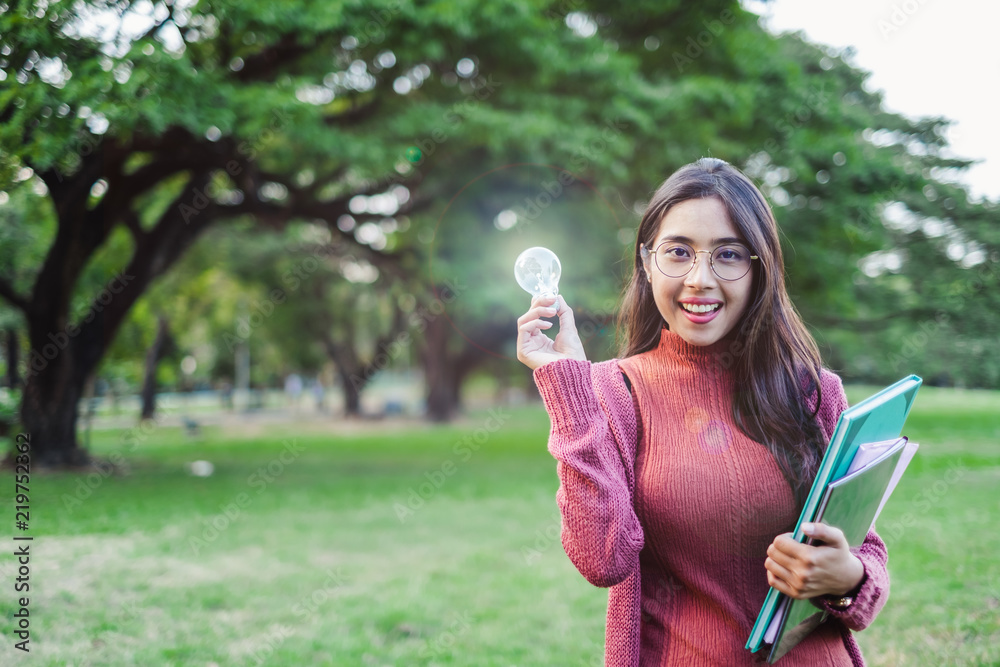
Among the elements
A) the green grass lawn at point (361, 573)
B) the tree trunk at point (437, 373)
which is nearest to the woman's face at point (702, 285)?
the green grass lawn at point (361, 573)

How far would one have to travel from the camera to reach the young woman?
5.41 feet

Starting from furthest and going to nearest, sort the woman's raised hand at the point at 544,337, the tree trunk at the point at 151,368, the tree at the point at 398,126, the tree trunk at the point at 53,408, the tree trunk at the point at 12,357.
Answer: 1. the tree trunk at the point at 151,368
2. the tree trunk at the point at 12,357
3. the tree trunk at the point at 53,408
4. the tree at the point at 398,126
5. the woman's raised hand at the point at 544,337

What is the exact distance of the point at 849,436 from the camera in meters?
1.41

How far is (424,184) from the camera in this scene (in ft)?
39.4

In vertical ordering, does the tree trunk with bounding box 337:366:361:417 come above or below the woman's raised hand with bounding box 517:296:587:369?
below

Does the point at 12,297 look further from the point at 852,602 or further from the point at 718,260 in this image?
the point at 852,602

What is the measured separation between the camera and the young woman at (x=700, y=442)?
64.9 inches

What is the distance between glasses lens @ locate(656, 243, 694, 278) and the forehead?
3 centimetres

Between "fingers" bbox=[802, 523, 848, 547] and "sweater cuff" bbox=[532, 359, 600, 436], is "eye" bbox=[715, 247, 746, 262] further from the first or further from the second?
"fingers" bbox=[802, 523, 848, 547]

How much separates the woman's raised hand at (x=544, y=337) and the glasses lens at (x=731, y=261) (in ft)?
1.27

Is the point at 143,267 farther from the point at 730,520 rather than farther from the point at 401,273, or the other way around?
the point at 730,520

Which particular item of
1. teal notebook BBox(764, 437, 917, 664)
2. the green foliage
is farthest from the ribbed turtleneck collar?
the green foliage

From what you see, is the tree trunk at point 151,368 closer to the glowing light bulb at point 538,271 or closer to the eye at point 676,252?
the glowing light bulb at point 538,271

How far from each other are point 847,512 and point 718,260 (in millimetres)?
647
